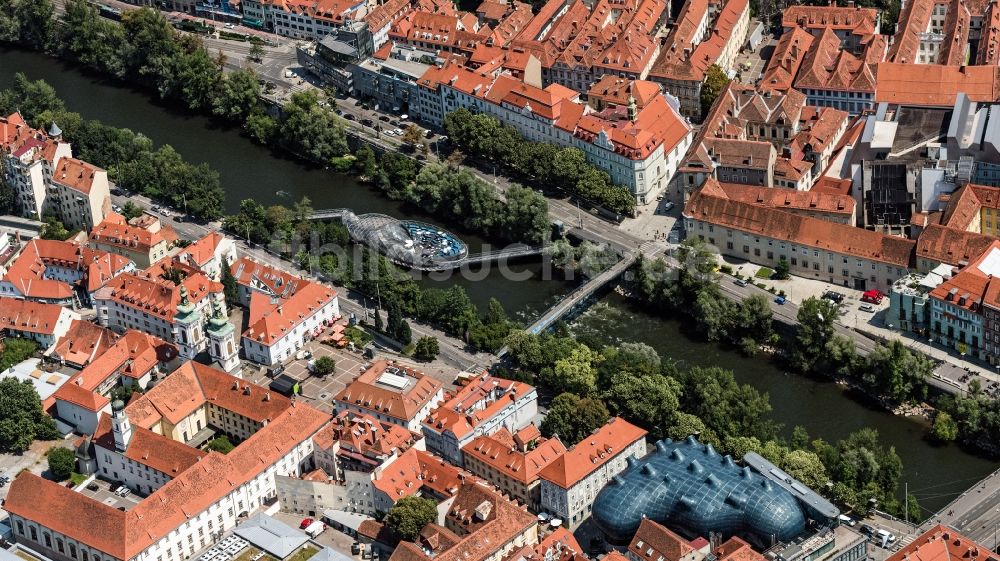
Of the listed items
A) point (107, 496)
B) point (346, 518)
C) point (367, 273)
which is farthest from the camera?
point (367, 273)

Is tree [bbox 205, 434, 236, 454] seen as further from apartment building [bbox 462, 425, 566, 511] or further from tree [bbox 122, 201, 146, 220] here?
tree [bbox 122, 201, 146, 220]

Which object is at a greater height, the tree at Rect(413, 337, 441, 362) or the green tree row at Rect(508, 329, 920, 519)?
the green tree row at Rect(508, 329, 920, 519)

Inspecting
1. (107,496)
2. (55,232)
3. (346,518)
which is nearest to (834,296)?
(346,518)

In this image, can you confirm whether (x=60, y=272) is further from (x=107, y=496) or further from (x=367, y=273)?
(x=107, y=496)

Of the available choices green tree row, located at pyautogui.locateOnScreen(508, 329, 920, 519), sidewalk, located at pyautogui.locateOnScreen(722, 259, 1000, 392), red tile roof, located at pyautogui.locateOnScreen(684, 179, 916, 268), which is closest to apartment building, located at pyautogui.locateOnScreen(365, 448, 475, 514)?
green tree row, located at pyautogui.locateOnScreen(508, 329, 920, 519)

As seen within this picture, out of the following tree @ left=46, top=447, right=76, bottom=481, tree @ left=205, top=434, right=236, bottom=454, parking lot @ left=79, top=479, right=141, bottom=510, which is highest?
tree @ left=205, top=434, right=236, bottom=454

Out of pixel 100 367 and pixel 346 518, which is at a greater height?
pixel 100 367
